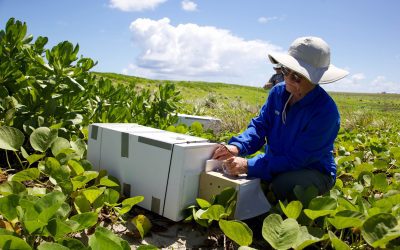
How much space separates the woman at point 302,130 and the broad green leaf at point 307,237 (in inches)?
20.5

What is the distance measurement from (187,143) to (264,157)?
47cm

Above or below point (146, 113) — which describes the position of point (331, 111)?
above

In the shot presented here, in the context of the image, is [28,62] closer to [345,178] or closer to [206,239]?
[206,239]

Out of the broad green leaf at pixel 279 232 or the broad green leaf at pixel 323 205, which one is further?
the broad green leaf at pixel 323 205

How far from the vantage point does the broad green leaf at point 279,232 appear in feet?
4.68

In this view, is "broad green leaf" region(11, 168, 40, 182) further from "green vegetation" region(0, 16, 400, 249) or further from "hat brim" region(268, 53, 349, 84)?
"hat brim" region(268, 53, 349, 84)

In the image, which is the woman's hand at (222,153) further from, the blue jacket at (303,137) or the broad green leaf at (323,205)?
the broad green leaf at (323,205)

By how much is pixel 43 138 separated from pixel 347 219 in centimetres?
155

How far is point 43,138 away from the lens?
2.07 m

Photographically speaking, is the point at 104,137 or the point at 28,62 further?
the point at 28,62

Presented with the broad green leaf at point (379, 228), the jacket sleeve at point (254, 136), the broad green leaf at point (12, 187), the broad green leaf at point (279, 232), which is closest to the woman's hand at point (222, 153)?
the jacket sleeve at point (254, 136)

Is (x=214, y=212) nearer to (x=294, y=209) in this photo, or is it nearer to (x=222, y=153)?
(x=294, y=209)

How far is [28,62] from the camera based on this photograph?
8.50 feet

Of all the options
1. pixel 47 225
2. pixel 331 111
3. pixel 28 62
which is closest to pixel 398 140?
pixel 331 111
